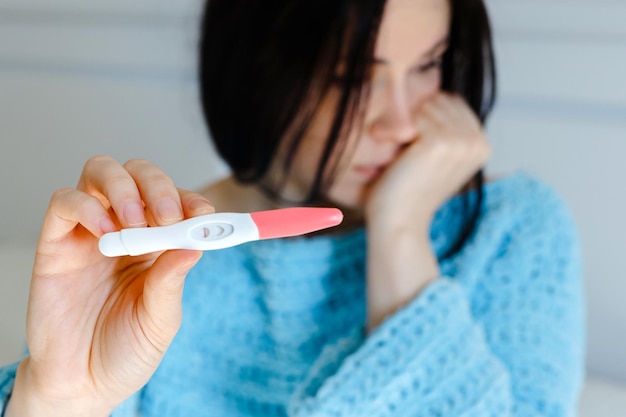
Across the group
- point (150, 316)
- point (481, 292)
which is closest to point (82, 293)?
point (150, 316)

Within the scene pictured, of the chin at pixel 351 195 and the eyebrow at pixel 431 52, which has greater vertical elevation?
the eyebrow at pixel 431 52

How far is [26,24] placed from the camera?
0.72m

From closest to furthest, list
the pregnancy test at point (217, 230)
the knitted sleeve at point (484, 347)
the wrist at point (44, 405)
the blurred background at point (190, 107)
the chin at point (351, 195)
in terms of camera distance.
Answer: the pregnancy test at point (217, 230) → the wrist at point (44, 405) → the knitted sleeve at point (484, 347) → the chin at point (351, 195) → the blurred background at point (190, 107)

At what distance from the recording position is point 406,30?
19.0 inches

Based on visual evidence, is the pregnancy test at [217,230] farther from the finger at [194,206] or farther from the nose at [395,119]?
the nose at [395,119]

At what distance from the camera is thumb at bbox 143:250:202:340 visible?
29cm

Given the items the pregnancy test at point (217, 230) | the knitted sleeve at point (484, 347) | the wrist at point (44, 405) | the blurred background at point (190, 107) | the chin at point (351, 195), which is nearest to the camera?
the pregnancy test at point (217, 230)

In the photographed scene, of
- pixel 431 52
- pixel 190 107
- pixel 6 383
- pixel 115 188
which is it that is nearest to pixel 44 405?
pixel 6 383

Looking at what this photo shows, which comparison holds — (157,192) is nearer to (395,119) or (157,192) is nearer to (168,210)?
(168,210)

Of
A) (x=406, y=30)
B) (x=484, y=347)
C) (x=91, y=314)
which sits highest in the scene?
Answer: (x=406, y=30)

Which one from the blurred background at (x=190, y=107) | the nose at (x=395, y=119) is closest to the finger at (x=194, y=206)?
the nose at (x=395, y=119)

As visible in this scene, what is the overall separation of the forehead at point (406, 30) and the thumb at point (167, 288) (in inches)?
10.0

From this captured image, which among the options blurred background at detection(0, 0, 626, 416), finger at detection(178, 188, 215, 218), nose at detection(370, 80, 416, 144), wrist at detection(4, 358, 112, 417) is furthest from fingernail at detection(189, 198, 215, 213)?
blurred background at detection(0, 0, 626, 416)

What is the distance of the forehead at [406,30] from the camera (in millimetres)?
478
